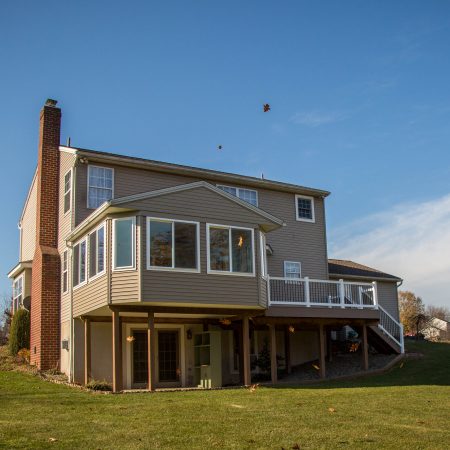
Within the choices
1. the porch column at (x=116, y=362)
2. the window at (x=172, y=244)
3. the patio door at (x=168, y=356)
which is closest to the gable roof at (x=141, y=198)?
the window at (x=172, y=244)

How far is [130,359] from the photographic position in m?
19.9

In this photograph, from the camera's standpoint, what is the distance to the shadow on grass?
17.7 metres

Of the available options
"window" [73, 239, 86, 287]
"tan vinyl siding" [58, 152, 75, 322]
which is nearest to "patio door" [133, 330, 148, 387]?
"tan vinyl siding" [58, 152, 75, 322]

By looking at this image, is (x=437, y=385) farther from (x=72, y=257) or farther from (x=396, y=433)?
(x=72, y=257)

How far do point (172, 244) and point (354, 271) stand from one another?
44.7 feet

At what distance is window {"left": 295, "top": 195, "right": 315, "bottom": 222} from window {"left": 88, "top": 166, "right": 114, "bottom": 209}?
8249 mm

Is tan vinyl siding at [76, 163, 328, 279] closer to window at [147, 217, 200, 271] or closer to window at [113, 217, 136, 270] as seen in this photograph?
window at [147, 217, 200, 271]

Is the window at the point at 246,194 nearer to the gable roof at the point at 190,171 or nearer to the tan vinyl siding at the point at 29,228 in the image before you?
the gable roof at the point at 190,171

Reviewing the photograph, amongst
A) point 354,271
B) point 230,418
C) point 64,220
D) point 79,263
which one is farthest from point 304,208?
point 230,418

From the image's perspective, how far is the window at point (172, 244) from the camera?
16.3m

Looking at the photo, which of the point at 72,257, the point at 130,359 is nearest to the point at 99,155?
the point at 72,257

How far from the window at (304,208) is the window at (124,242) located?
10.3 meters

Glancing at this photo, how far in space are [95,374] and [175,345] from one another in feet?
9.93

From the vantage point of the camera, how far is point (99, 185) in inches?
793
